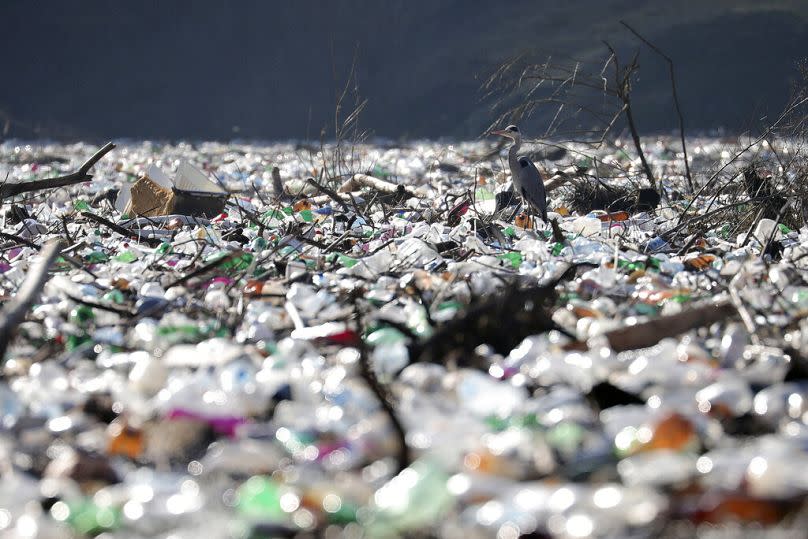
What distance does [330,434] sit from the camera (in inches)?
49.0

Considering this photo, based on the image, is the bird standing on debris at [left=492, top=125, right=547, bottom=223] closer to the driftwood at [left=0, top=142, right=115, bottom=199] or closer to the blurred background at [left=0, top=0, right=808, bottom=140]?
the driftwood at [left=0, top=142, right=115, bottom=199]

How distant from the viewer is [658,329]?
1.60 metres

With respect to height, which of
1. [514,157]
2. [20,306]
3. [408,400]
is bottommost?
[408,400]

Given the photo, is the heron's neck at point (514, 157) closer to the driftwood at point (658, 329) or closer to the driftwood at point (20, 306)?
the driftwood at point (658, 329)

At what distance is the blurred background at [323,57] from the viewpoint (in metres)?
19.0

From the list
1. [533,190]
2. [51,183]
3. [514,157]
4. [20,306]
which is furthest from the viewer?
[514,157]

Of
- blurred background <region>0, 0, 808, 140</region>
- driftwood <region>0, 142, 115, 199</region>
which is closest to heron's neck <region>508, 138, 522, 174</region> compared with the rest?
driftwood <region>0, 142, 115, 199</region>

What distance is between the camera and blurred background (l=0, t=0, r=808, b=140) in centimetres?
1902

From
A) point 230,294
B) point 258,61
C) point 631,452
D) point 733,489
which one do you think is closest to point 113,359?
point 230,294

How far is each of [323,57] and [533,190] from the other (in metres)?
19.5

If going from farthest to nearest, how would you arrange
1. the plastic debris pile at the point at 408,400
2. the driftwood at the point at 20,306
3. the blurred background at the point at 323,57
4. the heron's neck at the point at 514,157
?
1. the blurred background at the point at 323,57
2. the heron's neck at the point at 514,157
3. the driftwood at the point at 20,306
4. the plastic debris pile at the point at 408,400

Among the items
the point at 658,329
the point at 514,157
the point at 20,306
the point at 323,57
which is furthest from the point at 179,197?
the point at 323,57

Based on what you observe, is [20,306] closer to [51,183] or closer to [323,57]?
[51,183]

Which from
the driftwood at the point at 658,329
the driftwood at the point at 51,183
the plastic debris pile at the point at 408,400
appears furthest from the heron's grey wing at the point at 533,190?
the driftwood at the point at 658,329
